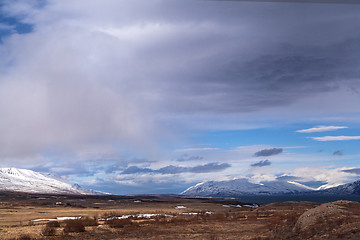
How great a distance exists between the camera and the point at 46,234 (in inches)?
897

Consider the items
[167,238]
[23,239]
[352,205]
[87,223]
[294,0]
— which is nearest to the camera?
[294,0]

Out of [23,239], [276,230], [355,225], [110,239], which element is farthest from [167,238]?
[355,225]

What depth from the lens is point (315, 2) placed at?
34.2 feet

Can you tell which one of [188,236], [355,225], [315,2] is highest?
[315,2]

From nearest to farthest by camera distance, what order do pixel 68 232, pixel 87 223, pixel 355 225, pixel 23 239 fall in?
pixel 355 225, pixel 23 239, pixel 68 232, pixel 87 223

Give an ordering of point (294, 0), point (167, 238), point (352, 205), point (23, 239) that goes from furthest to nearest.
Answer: point (352, 205) < point (167, 238) < point (23, 239) < point (294, 0)

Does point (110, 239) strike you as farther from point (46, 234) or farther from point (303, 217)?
point (303, 217)

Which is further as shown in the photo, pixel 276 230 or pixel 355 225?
pixel 276 230

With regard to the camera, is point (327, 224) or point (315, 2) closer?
point (315, 2)

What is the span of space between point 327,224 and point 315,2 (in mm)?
12837

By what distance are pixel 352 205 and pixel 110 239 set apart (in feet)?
61.3

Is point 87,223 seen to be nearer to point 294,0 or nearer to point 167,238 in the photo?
point 167,238

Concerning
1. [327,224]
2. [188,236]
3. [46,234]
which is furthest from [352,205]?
[46,234]

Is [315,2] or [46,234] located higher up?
[315,2]
